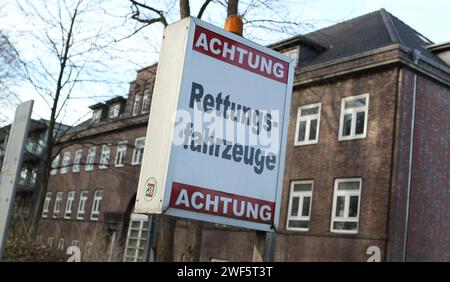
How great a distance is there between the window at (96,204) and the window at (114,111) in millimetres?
5431

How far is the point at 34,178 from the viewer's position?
1923 inches

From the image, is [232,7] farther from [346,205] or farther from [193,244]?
[346,205]

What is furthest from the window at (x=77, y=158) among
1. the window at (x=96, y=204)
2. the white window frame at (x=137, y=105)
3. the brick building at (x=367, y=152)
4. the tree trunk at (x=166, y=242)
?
the tree trunk at (x=166, y=242)

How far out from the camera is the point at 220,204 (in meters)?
3.49

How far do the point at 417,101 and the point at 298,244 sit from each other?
660cm

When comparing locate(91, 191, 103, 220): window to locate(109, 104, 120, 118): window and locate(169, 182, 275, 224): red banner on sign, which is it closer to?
locate(109, 104, 120, 118): window

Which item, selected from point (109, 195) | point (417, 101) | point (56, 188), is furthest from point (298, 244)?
point (56, 188)

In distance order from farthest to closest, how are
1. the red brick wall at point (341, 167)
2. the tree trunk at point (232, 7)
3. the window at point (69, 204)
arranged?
the window at point (69, 204), the red brick wall at point (341, 167), the tree trunk at point (232, 7)

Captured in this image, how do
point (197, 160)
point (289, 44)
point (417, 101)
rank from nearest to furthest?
point (197, 160), point (417, 101), point (289, 44)

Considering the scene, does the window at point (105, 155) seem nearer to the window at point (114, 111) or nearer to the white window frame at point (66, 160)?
the window at point (114, 111)

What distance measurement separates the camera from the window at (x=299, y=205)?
2106cm

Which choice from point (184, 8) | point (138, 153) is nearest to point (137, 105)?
point (138, 153)

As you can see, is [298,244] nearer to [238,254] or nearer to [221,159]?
[238,254]
